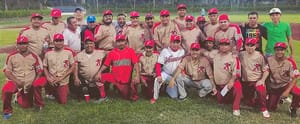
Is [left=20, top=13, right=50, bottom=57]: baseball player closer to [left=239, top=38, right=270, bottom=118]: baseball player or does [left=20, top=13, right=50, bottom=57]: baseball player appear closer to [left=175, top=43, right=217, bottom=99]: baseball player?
[left=175, top=43, right=217, bottom=99]: baseball player

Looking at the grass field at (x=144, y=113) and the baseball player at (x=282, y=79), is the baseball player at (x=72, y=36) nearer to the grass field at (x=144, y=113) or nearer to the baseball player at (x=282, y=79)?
the grass field at (x=144, y=113)

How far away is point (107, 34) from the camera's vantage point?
24.7 ft

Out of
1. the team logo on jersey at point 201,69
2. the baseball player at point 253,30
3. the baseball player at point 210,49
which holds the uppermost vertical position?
the baseball player at point 253,30

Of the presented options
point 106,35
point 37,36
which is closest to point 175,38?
point 106,35

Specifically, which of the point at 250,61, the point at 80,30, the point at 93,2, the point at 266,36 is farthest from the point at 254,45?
the point at 93,2

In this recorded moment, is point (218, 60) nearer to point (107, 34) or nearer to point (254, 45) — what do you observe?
point (254, 45)

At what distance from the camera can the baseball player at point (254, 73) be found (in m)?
6.21

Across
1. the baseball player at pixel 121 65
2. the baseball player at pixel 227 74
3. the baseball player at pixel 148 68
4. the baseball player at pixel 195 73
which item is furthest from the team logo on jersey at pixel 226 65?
the baseball player at pixel 121 65

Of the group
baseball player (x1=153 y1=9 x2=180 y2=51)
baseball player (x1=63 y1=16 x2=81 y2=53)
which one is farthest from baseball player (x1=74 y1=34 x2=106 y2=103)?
baseball player (x1=153 y1=9 x2=180 y2=51)

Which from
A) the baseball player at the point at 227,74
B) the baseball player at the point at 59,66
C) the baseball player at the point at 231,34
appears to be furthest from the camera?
the baseball player at the point at 231,34

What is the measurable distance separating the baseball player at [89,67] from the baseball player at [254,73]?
8.77ft

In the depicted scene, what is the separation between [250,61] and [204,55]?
1023mm

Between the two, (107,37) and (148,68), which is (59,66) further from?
(148,68)

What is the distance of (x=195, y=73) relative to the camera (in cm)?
710
